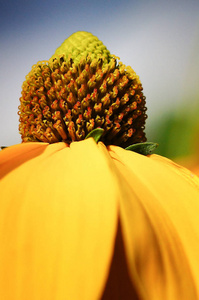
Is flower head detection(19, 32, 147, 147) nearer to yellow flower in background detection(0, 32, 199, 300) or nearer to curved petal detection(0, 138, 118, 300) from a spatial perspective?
yellow flower in background detection(0, 32, 199, 300)

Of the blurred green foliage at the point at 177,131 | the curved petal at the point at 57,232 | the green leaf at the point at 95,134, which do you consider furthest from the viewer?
the blurred green foliage at the point at 177,131

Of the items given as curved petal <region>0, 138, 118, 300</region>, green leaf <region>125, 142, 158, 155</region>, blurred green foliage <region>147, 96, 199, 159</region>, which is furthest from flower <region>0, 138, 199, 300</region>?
blurred green foliage <region>147, 96, 199, 159</region>

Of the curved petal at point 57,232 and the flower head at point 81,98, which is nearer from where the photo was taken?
the curved petal at point 57,232

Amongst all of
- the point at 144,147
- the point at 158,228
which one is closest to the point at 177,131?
the point at 144,147

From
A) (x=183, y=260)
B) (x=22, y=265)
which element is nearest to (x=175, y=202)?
(x=183, y=260)

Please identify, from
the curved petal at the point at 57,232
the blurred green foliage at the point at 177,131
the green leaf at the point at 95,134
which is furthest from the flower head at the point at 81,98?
the blurred green foliage at the point at 177,131

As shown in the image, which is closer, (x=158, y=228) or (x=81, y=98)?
(x=158, y=228)

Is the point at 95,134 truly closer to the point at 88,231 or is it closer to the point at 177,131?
the point at 88,231

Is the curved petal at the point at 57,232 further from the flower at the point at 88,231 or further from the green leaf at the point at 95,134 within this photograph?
the green leaf at the point at 95,134

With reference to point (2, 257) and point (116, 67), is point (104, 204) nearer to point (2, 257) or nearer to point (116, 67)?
point (2, 257)
